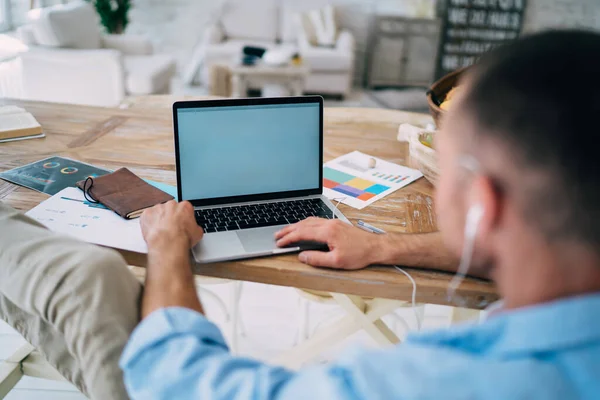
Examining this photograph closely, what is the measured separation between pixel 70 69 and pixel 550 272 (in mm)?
3990

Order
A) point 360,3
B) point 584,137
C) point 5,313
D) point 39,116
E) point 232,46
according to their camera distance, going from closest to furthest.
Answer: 1. point 584,137
2. point 5,313
3. point 39,116
4. point 232,46
5. point 360,3

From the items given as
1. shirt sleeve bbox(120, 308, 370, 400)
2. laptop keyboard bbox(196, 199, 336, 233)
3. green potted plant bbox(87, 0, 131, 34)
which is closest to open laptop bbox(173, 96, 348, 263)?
laptop keyboard bbox(196, 199, 336, 233)

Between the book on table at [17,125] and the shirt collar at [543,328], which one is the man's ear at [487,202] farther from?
the book on table at [17,125]

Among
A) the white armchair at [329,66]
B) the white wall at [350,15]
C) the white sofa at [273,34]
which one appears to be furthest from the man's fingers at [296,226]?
the white wall at [350,15]

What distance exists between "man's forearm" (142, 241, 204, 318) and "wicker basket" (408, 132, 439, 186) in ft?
2.20

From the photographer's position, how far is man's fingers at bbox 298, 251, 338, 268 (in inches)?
38.9

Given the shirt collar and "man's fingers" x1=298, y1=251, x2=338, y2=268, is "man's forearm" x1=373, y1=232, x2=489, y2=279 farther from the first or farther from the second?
the shirt collar

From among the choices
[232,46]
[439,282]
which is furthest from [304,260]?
[232,46]

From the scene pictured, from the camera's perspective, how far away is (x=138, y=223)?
109 cm

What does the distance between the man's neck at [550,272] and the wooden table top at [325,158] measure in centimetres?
43

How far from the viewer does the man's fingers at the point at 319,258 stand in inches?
38.9

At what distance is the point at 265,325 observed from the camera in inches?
86.7

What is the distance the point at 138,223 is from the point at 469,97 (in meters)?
0.75

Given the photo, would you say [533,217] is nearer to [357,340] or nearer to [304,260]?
[304,260]
